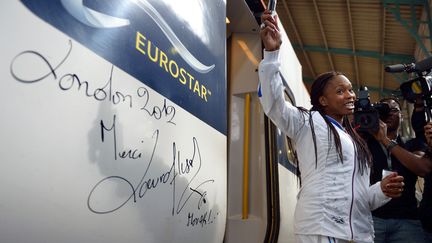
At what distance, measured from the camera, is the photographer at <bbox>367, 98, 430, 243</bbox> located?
195cm

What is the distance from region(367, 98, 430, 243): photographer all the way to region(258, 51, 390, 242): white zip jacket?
57 centimetres

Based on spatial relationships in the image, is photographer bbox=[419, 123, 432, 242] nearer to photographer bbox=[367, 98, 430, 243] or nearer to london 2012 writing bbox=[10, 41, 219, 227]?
photographer bbox=[367, 98, 430, 243]

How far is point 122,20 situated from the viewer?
931 millimetres

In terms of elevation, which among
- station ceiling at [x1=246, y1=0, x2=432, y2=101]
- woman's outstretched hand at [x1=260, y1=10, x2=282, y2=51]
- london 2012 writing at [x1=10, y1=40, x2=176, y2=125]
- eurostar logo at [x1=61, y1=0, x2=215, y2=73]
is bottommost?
london 2012 writing at [x1=10, y1=40, x2=176, y2=125]

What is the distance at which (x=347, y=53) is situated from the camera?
9445mm

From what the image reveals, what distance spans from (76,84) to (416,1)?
A: 764 centimetres

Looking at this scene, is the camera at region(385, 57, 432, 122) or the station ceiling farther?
the station ceiling

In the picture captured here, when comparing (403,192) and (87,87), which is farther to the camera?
(403,192)

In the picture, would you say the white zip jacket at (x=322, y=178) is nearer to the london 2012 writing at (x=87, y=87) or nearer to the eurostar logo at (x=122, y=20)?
the eurostar logo at (x=122, y=20)

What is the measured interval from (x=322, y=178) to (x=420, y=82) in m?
1.16

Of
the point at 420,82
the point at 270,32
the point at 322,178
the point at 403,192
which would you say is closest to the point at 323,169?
the point at 322,178
